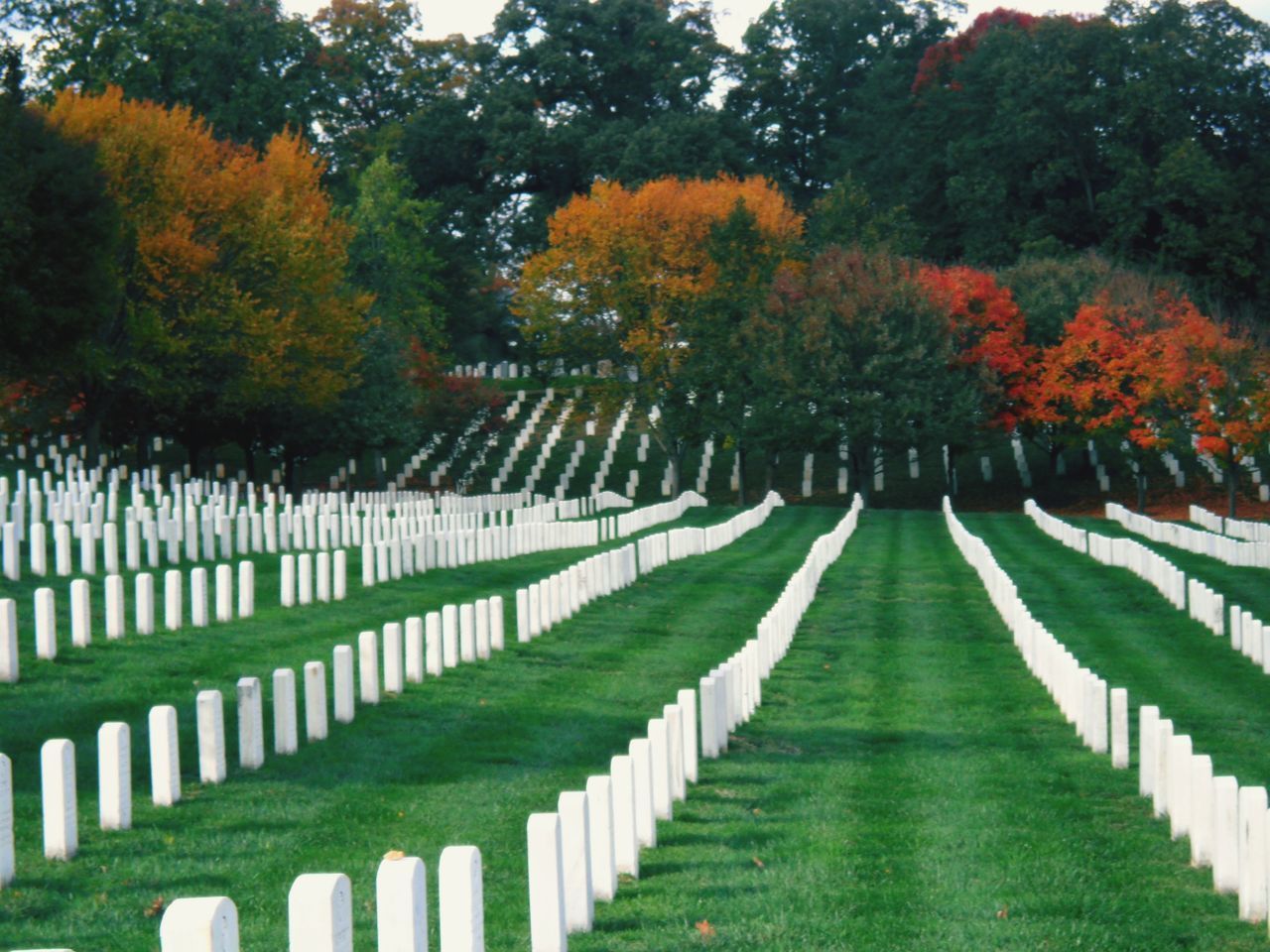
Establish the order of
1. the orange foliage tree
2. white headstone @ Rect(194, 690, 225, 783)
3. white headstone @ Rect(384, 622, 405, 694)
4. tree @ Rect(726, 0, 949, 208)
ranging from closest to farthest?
white headstone @ Rect(194, 690, 225, 783), white headstone @ Rect(384, 622, 405, 694), the orange foliage tree, tree @ Rect(726, 0, 949, 208)

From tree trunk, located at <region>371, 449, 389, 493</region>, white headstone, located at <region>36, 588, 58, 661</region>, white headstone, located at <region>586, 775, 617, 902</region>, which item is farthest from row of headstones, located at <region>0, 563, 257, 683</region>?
tree trunk, located at <region>371, 449, 389, 493</region>

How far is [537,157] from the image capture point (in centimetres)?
7969

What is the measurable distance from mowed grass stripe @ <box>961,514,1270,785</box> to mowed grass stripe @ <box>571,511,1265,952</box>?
3.96 ft

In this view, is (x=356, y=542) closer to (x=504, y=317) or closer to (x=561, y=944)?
(x=561, y=944)

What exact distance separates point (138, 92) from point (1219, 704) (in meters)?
55.0

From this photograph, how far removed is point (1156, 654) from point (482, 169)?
6548 cm

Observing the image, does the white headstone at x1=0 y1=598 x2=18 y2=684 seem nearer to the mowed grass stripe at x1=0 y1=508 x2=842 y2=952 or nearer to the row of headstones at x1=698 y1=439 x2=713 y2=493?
the mowed grass stripe at x1=0 y1=508 x2=842 y2=952

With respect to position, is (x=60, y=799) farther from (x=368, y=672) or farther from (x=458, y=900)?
(x=368, y=672)

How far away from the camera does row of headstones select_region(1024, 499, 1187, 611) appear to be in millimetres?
25031

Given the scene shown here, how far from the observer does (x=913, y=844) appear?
9594mm

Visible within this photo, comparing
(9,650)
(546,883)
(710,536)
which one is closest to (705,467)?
(710,536)

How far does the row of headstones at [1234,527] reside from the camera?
117 ft

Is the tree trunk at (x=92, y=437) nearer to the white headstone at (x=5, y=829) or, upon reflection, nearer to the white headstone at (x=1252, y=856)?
the white headstone at (x=5, y=829)

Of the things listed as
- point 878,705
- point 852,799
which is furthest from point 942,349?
point 852,799
